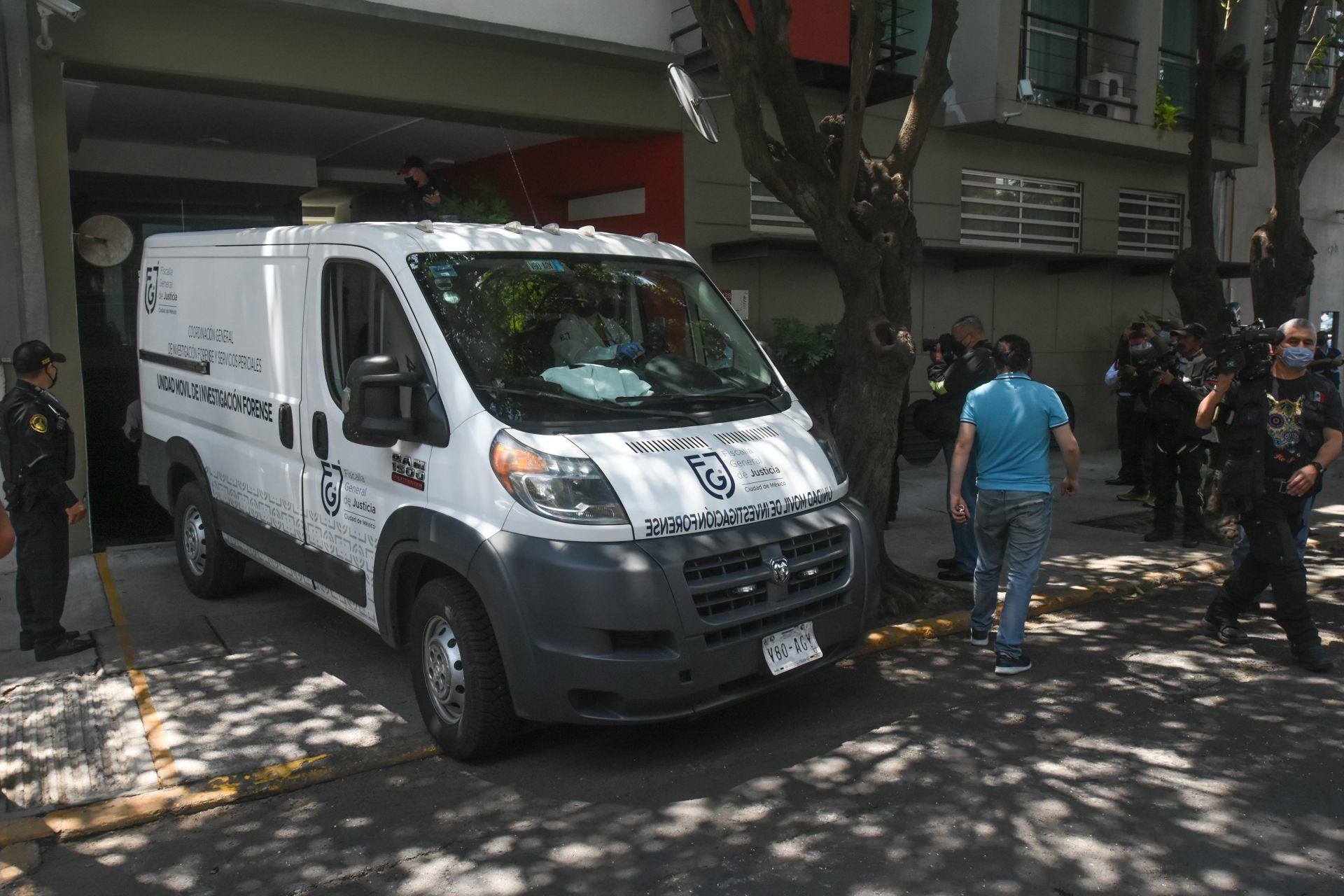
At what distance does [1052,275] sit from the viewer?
14.7m

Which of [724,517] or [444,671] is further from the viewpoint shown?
[444,671]

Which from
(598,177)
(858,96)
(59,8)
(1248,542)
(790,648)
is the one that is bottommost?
(790,648)

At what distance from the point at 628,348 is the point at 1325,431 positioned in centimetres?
389

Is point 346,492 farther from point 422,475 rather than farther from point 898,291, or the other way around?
point 898,291

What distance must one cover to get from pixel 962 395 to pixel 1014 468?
6.73 ft

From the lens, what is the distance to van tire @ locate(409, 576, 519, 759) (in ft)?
14.9

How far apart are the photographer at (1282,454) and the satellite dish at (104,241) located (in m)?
9.80

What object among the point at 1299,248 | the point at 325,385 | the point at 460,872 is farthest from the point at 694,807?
the point at 1299,248

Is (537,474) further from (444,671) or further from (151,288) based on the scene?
(151,288)

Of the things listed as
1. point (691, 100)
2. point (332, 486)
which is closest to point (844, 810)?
point (332, 486)

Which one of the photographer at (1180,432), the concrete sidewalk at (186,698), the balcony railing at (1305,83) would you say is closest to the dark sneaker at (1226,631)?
the concrete sidewalk at (186,698)

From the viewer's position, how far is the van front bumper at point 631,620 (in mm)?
4293

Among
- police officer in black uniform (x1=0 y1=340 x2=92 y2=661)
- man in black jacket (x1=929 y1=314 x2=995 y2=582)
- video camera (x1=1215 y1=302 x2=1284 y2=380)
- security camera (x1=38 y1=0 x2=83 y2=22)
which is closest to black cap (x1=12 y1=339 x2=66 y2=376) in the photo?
police officer in black uniform (x1=0 y1=340 x2=92 y2=661)

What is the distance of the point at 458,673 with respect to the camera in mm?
4715
